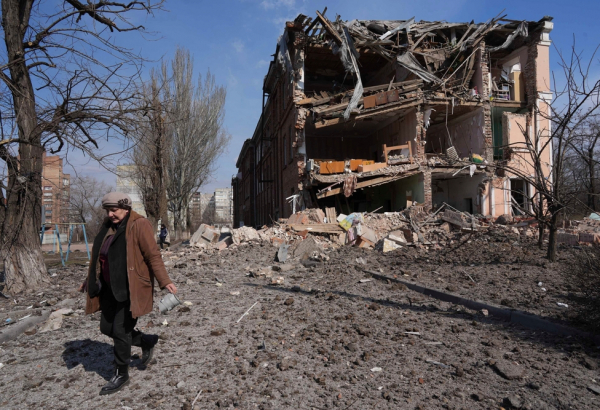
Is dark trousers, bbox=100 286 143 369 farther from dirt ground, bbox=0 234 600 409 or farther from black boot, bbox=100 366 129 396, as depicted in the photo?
dirt ground, bbox=0 234 600 409

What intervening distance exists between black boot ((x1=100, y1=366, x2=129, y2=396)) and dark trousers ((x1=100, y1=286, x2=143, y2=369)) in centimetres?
4

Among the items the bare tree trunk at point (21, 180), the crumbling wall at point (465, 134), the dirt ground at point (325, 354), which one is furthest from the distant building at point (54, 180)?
the crumbling wall at point (465, 134)

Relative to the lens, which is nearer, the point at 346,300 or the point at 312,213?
the point at 346,300

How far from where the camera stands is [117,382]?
3.23 m

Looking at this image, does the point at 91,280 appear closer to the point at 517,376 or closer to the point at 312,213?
the point at 517,376

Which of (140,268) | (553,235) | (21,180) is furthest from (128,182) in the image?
(140,268)

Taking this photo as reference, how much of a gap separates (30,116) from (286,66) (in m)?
13.7

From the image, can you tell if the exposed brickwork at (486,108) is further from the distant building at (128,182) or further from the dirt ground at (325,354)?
the distant building at (128,182)

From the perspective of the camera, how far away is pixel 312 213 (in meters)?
14.7

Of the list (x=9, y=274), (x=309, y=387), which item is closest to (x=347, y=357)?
(x=309, y=387)

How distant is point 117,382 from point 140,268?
3.24 ft

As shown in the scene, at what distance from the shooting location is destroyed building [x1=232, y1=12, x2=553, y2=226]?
17047 millimetres

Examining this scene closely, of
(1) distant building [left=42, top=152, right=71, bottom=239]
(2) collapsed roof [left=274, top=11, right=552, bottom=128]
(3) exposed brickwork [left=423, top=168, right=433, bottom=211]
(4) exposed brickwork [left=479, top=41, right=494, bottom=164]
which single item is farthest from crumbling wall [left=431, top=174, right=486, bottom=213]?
(1) distant building [left=42, top=152, right=71, bottom=239]

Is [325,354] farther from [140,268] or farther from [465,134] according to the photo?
[465,134]
